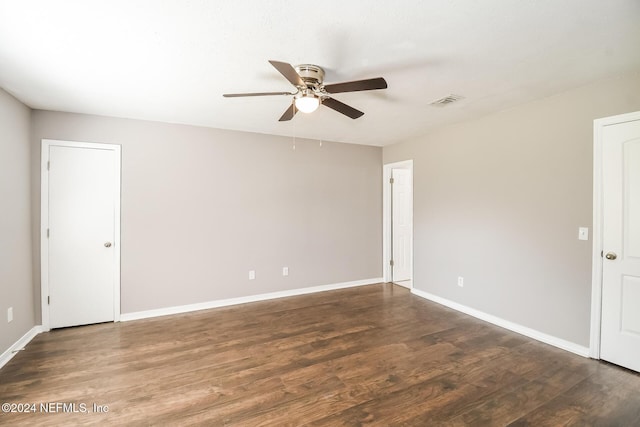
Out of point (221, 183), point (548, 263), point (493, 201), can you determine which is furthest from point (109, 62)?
point (548, 263)

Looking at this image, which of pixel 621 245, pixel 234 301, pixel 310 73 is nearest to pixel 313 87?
pixel 310 73

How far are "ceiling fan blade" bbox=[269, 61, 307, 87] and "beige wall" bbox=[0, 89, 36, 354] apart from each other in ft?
8.90

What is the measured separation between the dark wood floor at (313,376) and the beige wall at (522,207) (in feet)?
1.37

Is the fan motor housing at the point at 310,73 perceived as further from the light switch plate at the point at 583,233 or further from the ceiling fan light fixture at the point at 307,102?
the light switch plate at the point at 583,233

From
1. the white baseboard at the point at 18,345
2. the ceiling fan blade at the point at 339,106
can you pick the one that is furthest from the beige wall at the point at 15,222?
the ceiling fan blade at the point at 339,106

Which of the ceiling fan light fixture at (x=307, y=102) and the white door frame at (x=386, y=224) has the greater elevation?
the ceiling fan light fixture at (x=307, y=102)

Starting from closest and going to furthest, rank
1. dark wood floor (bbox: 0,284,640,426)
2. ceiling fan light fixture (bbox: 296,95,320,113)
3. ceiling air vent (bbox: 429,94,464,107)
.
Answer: dark wood floor (bbox: 0,284,640,426)
ceiling fan light fixture (bbox: 296,95,320,113)
ceiling air vent (bbox: 429,94,464,107)

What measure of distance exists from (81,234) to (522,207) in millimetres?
4956

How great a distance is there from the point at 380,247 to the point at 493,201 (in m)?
2.17

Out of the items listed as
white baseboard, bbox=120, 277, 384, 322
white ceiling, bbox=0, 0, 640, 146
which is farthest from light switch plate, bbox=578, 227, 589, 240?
white baseboard, bbox=120, 277, 384, 322

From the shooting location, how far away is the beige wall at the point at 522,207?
2598mm

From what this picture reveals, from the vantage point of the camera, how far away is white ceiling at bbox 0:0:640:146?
1578 mm

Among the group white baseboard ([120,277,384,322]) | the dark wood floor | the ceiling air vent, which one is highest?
the ceiling air vent

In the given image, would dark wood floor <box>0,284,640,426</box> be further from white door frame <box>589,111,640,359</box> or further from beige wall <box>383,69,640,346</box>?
beige wall <box>383,69,640,346</box>
